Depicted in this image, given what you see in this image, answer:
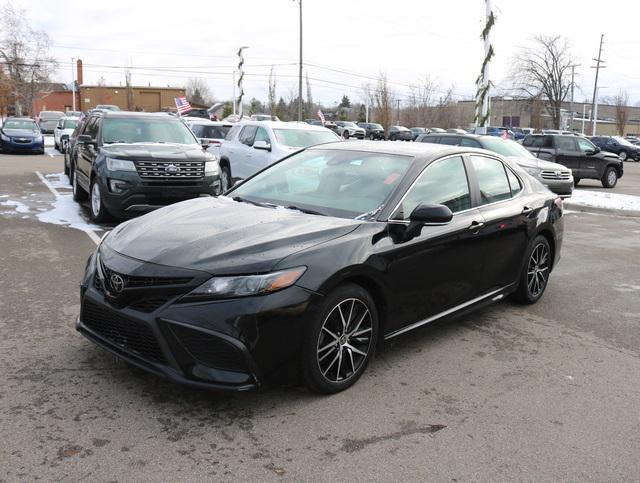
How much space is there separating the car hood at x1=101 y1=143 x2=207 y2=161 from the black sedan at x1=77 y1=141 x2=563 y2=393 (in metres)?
4.40

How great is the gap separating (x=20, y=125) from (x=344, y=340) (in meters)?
27.9

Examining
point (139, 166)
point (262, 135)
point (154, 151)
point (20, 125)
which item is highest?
point (20, 125)

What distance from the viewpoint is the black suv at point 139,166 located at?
29.6ft

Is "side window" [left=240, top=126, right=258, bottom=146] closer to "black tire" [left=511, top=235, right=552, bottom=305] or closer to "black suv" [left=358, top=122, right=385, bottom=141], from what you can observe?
"black tire" [left=511, top=235, right=552, bottom=305]

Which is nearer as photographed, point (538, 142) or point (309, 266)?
point (309, 266)

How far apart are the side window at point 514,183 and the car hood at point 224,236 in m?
2.29

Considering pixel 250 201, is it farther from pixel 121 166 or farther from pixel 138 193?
pixel 121 166

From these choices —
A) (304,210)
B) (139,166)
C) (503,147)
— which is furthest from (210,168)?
(503,147)

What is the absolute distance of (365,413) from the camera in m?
3.58

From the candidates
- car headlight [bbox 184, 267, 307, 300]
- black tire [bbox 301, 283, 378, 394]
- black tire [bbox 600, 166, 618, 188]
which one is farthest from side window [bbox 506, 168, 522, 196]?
black tire [bbox 600, 166, 618, 188]

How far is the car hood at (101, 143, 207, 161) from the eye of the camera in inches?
360

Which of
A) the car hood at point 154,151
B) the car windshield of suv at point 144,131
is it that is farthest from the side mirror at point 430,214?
the car windshield of suv at point 144,131

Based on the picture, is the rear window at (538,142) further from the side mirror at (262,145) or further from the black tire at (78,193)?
the black tire at (78,193)

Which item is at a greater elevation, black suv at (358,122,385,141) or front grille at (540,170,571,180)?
black suv at (358,122,385,141)
